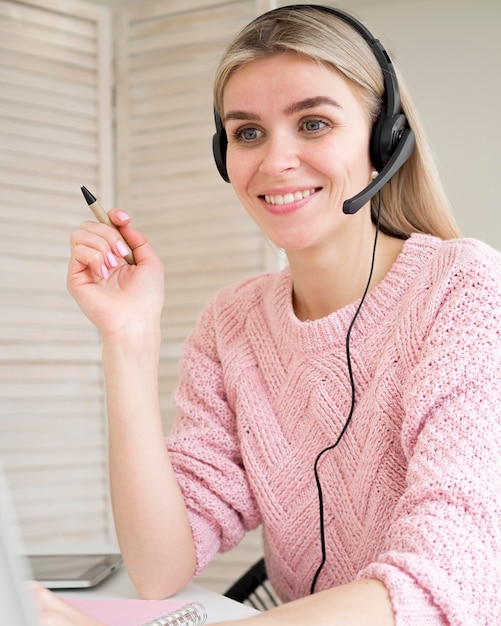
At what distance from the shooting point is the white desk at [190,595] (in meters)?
0.83

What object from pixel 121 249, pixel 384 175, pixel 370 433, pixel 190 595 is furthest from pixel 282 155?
pixel 190 595

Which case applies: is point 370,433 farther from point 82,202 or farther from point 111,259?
point 82,202

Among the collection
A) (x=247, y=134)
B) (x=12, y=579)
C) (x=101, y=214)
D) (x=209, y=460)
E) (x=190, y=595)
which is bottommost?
(x=190, y=595)

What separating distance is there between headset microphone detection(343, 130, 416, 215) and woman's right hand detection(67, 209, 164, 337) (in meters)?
0.31

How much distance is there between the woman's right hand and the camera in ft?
3.37

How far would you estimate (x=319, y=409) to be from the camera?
1.06 meters

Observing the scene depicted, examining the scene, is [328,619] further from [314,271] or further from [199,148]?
[199,148]

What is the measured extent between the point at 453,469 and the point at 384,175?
1.49 feet

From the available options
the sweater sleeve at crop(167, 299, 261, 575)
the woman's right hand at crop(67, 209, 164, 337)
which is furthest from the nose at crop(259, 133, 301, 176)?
the sweater sleeve at crop(167, 299, 261, 575)

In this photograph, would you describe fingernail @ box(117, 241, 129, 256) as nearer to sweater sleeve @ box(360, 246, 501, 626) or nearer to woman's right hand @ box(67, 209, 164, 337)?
woman's right hand @ box(67, 209, 164, 337)

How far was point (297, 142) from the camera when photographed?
3.40ft

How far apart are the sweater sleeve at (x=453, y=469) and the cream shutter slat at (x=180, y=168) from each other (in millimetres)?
1257

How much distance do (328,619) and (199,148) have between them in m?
1.75

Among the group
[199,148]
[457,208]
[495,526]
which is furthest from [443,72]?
[495,526]
